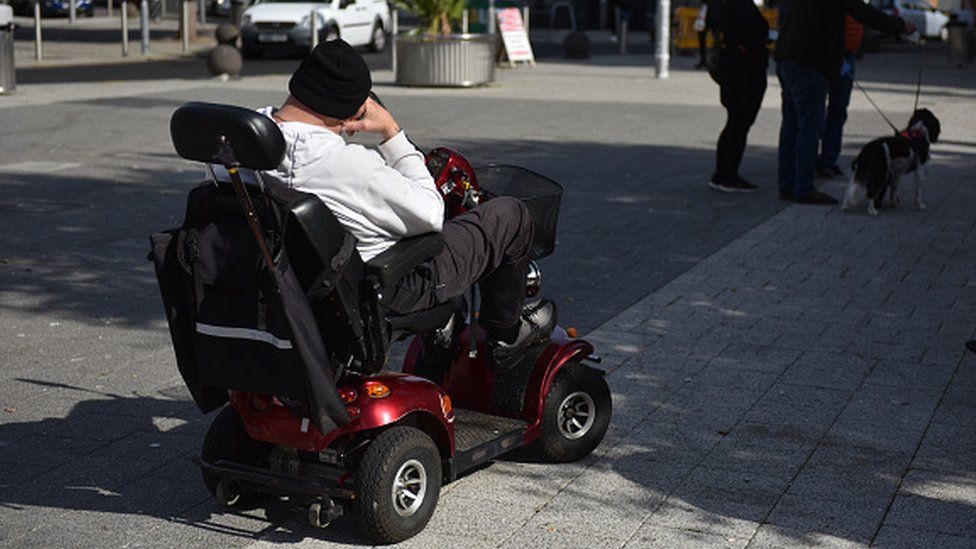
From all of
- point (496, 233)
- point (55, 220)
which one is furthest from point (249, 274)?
point (55, 220)

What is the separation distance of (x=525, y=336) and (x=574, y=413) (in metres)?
0.39

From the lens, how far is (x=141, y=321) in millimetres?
7332

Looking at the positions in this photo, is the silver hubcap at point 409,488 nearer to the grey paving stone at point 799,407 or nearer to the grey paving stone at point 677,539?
the grey paving stone at point 677,539

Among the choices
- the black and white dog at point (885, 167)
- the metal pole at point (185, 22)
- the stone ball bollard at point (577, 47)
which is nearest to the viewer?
the black and white dog at point (885, 167)

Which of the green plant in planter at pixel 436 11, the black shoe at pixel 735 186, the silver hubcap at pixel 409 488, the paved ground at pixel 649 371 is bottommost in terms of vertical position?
the paved ground at pixel 649 371

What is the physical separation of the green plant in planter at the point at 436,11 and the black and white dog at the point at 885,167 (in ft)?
36.7

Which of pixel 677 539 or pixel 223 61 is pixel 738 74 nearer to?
pixel 677 539

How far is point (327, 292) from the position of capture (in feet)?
13.8

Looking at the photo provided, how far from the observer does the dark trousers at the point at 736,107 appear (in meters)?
11.6

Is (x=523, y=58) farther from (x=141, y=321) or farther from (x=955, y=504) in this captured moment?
(x=955, y=504)

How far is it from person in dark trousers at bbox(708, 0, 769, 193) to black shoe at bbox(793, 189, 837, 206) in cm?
68

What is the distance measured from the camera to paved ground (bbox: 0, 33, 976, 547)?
4699 millimetres

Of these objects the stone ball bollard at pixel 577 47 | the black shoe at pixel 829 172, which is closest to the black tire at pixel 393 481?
the black shoe at pixel 829 172

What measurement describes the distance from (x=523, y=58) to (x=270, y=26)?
514 centimetres
